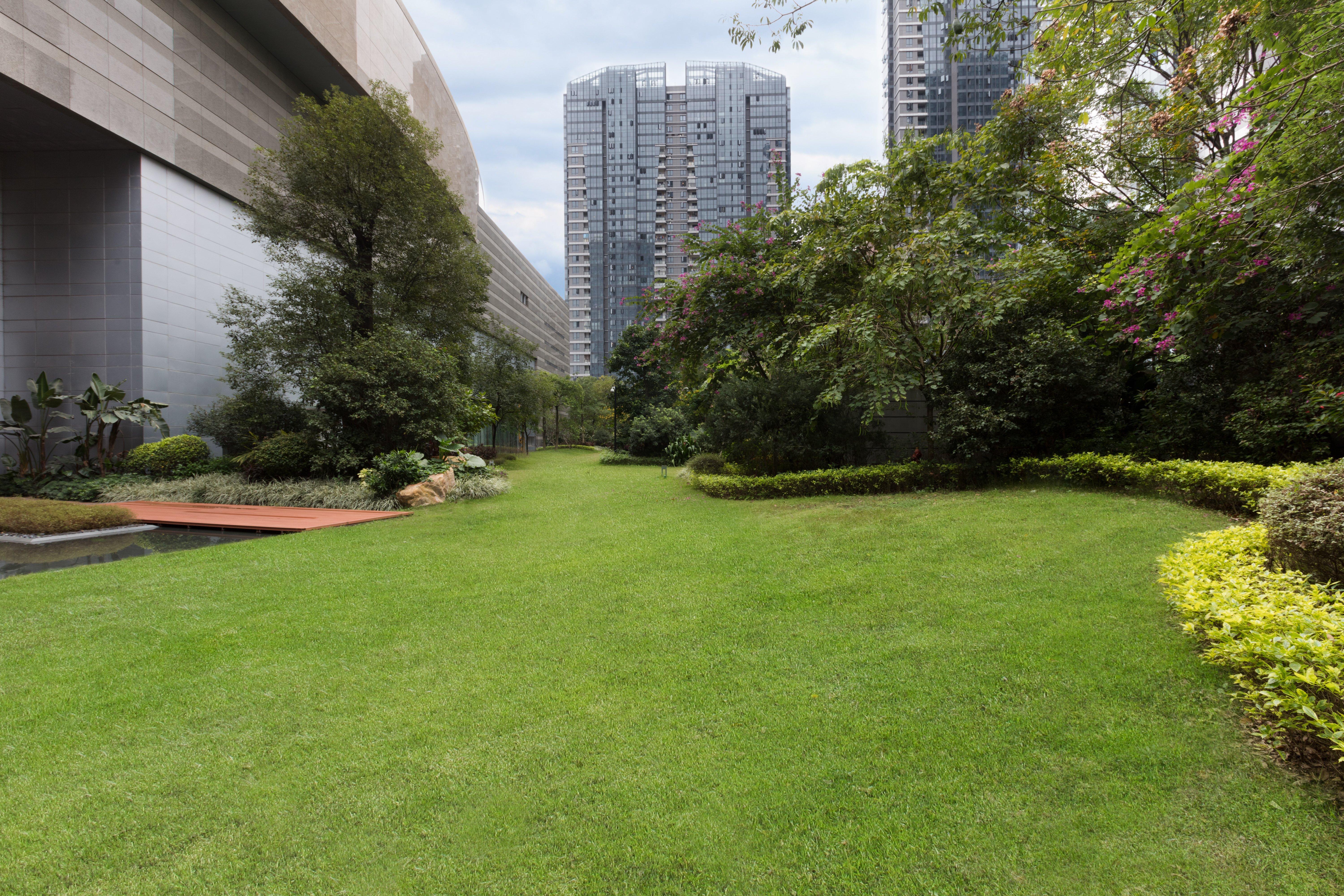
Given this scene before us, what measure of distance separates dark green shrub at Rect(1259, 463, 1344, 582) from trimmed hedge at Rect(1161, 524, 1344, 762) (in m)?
0.10

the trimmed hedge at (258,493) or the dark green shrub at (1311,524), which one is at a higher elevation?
the dark green shrub at (1311,524)

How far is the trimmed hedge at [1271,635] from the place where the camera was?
208 cm

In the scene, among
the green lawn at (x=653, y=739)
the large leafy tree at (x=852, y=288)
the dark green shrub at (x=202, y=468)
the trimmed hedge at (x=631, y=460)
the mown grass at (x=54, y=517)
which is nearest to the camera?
the green lawn at (x=653, y=739)

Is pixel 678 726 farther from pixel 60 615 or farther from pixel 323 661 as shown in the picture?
pixel 60 615

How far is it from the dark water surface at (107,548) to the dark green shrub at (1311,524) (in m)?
9.50

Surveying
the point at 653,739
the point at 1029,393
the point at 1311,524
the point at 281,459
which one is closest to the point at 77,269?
the point at 281,459

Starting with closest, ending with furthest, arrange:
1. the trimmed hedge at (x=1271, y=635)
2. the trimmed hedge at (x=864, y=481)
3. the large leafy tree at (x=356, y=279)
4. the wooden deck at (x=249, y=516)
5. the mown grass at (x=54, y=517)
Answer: the trimmed hedge at (x=1271, y=635) → the mown grass at (x=54, y=517) → the wooden deck at (x=249, y=516) → the trimmed hedge at (x=864, y=481) → the large leafy tree at (x=356, y=279)

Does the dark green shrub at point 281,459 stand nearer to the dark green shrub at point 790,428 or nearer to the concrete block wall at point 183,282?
the concrete block wall at point 183,282

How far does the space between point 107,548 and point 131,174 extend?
9.55m

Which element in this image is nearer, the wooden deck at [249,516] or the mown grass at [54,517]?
the mown grass at [54,517]

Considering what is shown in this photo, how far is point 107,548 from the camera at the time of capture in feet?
21.9

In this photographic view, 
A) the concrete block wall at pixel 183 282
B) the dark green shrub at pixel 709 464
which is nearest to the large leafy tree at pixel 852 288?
the dark green shrub at pixel 709 464

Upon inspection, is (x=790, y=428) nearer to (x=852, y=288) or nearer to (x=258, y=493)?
(x=852, y=288)

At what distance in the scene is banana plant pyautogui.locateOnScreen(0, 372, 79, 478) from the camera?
10172 mm
